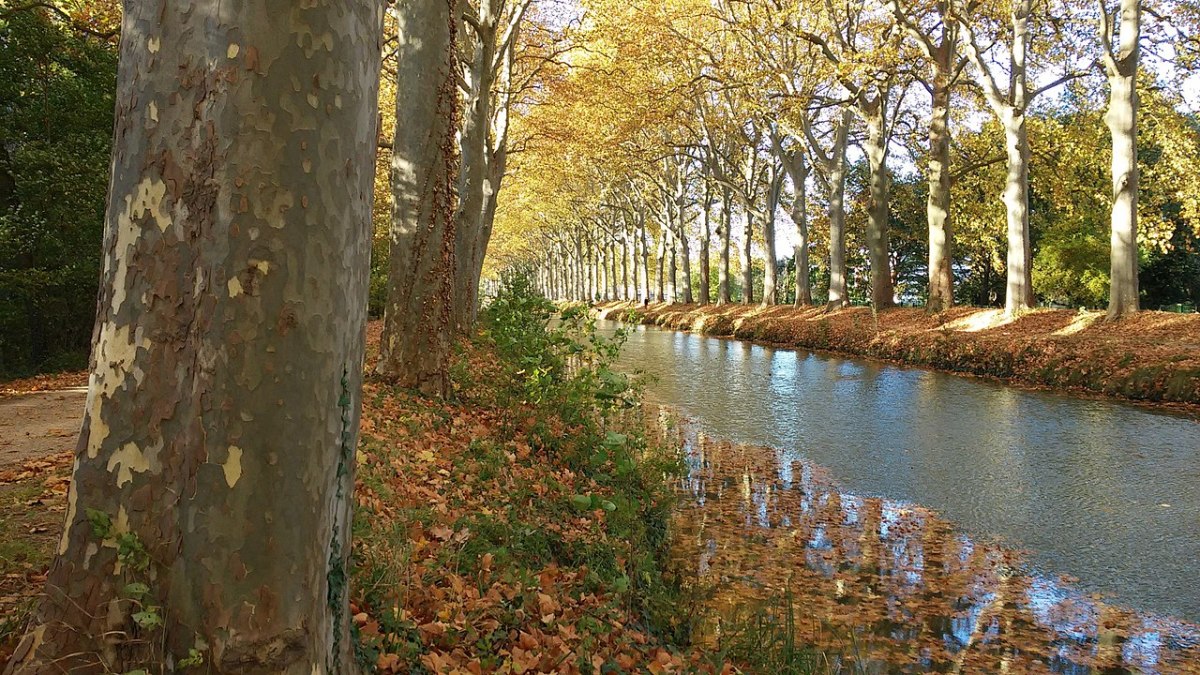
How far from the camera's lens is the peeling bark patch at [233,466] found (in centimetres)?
190

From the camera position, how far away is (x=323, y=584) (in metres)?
2.13

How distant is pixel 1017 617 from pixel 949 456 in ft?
14.1

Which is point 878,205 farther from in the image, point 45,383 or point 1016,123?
point 45,383

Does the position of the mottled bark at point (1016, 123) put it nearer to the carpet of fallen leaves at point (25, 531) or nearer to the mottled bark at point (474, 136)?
the mottled bark at point (474, 136)

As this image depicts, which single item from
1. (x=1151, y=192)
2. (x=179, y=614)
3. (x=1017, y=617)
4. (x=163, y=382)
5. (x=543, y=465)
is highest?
(x=1151, y=192)

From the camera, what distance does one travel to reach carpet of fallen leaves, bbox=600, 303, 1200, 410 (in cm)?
1257

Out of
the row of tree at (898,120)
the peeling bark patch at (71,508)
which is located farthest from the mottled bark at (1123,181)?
the peeling bark patch at (71,508)

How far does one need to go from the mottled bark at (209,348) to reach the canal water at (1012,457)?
5.14 metres

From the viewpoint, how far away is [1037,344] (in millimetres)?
15117

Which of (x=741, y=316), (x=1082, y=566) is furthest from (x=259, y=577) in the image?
(x=741, y=316)

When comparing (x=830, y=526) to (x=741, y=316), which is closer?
(x=830, y=526)

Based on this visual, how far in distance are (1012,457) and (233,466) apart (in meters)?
8.64

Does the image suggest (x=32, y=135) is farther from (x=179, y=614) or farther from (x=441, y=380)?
(x=179, y=614)

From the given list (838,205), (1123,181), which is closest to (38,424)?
(1123,181)
